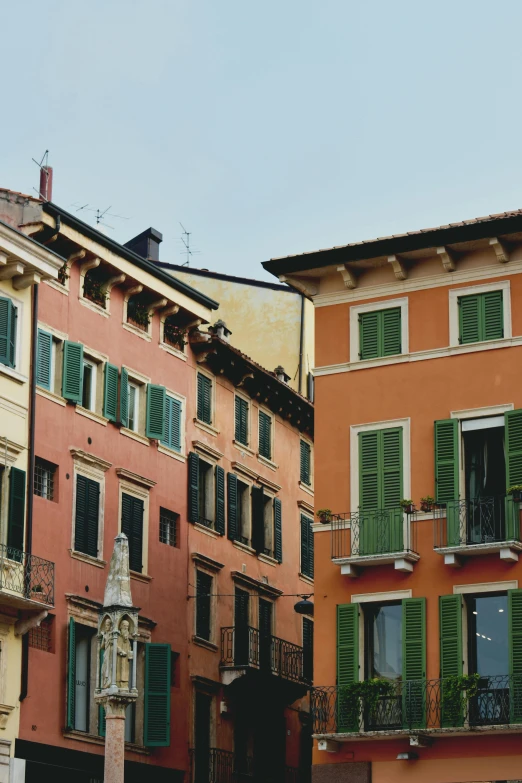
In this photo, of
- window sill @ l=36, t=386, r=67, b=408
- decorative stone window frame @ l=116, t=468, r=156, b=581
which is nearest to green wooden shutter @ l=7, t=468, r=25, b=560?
window sill @ l=36, t=386, r=67, b=408

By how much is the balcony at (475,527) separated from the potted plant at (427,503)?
0.48ft

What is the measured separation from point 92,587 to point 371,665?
8464mm

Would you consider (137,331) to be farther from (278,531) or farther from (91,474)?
(278,531)

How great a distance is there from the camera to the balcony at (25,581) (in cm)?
3581

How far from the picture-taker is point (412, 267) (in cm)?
3516

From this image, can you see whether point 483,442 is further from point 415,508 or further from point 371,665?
point 371,665

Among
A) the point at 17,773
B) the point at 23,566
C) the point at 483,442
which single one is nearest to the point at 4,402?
the point at 23,566

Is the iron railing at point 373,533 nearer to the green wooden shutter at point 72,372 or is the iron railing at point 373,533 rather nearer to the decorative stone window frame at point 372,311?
the decorative stone window frame at point 372,311

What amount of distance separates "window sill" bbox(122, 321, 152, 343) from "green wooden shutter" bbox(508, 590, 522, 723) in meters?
14.0

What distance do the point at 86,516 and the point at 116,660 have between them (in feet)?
51.9

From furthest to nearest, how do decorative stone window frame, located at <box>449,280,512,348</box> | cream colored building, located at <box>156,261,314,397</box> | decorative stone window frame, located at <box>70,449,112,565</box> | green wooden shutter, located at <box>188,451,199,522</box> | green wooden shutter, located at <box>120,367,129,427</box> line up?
cream colored building, located at <box>156,261,314,397</box>
green wooden shutter, located at <box>188,451,199,522</box>
green wooden shutter, located at <box>120,367,129,427</box>
decorative stone window frame, located at <box>70,449,112,565</box>
decorative stone window frame, located at <box>449,280,512,348</box>

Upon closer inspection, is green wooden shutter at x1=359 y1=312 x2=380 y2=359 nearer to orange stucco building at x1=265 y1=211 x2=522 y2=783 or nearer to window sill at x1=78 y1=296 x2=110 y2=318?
orange stucco building at x1=265 y1=211 x2=522 y2=783

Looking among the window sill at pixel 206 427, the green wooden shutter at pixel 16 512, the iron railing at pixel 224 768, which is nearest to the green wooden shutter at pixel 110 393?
the window sill at pixel 206 427

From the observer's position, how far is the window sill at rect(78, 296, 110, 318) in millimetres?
40562
